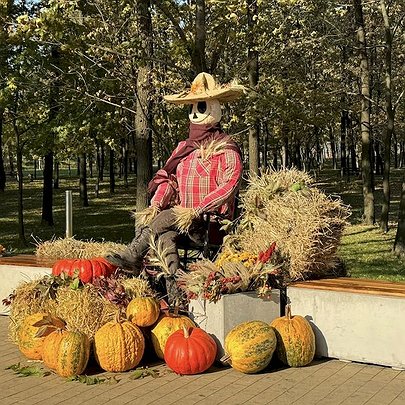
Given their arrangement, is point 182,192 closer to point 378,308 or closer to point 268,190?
point 268,190

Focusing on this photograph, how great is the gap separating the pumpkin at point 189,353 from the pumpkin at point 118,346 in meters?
0.26

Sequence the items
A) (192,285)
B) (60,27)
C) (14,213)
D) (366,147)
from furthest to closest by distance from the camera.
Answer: (14,213) → (366,147) → (60,27) → (192,285)

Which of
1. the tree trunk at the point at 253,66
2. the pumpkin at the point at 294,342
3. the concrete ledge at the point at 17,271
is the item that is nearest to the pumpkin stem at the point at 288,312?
the pumpkin at the point at 294,342

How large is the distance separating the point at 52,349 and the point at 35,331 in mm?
454

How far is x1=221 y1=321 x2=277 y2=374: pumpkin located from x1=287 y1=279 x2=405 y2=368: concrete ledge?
1.78ft

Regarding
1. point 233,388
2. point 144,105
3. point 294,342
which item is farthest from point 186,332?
point 144,105

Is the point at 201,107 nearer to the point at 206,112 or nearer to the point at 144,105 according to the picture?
the point at 206,112

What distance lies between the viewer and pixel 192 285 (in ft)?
18.6

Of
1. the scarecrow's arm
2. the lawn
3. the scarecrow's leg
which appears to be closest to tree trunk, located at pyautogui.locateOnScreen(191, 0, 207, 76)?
the lawn

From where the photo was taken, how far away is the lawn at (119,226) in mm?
11933

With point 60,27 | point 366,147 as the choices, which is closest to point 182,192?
point 60,27

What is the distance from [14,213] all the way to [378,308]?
2082 centimetres

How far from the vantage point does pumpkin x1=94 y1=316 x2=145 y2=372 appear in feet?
17.3

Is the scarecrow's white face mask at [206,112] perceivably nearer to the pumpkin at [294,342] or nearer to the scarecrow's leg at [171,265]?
the scarecrow's leg at [171,265]
